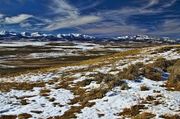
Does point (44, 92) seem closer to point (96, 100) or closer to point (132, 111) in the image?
point (96, 100)

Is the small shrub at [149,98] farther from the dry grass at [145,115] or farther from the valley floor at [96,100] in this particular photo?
the dry grass at [145,115]

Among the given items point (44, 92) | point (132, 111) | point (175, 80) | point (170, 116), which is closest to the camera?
point (170, 116)

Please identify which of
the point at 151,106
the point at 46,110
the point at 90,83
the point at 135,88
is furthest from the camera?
the point at 90,83

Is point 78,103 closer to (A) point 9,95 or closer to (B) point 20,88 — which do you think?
(A) point 9,95

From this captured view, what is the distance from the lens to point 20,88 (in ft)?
106

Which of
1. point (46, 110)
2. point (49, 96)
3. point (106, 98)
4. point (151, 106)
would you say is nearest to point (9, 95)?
point (49, 96)

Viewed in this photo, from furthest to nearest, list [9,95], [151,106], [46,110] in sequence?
[9,95] → [46,110] → [151,106]

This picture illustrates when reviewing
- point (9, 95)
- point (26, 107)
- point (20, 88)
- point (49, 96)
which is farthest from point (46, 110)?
point (20, 88)

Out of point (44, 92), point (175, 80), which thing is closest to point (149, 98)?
point (175, 80)

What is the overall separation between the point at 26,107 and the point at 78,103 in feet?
12.2

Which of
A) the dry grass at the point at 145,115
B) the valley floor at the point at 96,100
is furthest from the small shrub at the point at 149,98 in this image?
the dry grass at the point at 145,115

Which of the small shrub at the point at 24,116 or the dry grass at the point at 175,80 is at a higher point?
the dry grass at the point at 175,80

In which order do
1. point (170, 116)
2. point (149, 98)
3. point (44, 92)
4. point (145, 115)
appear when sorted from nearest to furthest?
1. point (170, 116)
2. point (145, 115)
3. point (149, 98)
4. point (44, 92)

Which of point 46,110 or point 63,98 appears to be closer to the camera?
point 46,110
